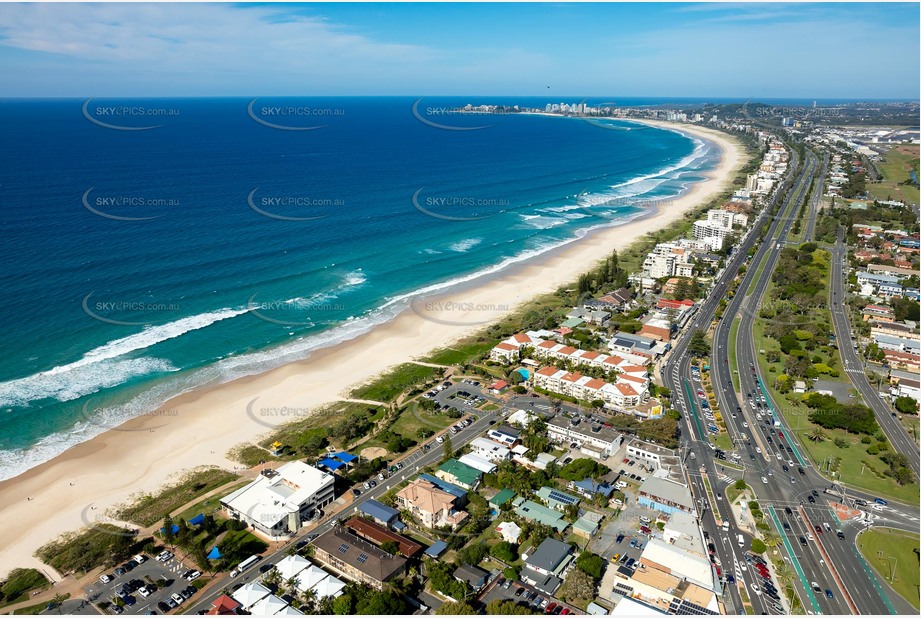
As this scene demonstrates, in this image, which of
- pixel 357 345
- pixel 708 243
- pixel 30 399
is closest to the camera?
pixel 30 399

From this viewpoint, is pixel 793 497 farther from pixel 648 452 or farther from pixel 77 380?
pixel 77 380

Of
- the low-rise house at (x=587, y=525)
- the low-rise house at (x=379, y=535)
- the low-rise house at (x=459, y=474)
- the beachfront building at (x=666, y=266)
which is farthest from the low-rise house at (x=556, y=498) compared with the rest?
the beachfront building at (x=666, y=266)

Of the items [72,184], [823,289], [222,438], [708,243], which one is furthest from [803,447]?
[72,184]

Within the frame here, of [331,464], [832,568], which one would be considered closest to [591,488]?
[832,568]

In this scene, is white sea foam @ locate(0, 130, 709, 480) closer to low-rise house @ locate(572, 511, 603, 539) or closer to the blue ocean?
the blue ocean

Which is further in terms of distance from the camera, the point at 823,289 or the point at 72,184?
the point at 72,184

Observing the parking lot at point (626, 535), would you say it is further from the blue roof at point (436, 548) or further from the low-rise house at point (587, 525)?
the blue roof at point (436, 548)

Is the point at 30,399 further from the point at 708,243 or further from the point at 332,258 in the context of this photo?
the point at 708,243
